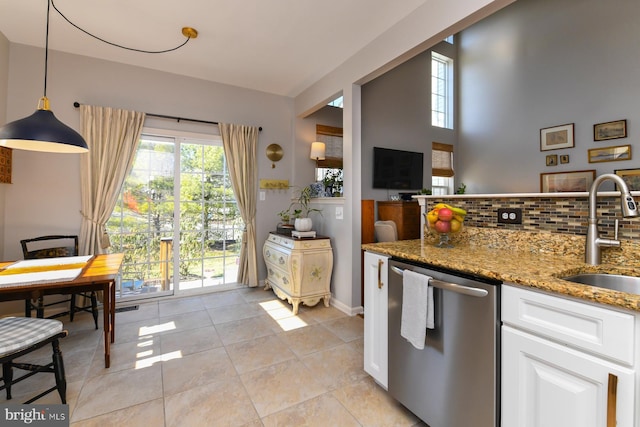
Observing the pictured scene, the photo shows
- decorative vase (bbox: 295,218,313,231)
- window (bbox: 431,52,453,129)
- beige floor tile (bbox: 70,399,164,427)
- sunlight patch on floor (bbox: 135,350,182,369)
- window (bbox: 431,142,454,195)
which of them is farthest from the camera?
window (bbox: 431,52,453,129)

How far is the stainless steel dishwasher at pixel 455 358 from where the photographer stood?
1179 millimetres

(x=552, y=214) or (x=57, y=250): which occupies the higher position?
(x=552, y=214)

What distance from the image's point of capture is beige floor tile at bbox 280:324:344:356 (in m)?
2.38

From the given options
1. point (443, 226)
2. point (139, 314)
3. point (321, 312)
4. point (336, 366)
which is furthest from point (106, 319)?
point (443, 226)

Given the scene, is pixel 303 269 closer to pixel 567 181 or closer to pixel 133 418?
Answer: pixel 133 418

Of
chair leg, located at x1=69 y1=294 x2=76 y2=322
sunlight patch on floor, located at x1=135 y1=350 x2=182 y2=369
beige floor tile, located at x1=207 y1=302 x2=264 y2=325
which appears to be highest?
chair leg, located at x1=69 y1=294 x2=76 y2=322

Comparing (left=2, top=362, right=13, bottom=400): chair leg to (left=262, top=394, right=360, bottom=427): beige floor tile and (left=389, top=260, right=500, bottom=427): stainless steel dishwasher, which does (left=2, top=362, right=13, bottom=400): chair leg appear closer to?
(left=262, top=394, right=360, bottom=427): beige floor tile

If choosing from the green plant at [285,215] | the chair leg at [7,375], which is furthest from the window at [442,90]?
the chair leg at [7,375]

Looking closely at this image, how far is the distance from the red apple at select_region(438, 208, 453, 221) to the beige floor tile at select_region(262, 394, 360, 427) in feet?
4.07

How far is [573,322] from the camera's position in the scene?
968 millimetres

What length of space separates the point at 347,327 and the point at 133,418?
1.76 meters

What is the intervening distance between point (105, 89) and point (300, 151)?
2330mm

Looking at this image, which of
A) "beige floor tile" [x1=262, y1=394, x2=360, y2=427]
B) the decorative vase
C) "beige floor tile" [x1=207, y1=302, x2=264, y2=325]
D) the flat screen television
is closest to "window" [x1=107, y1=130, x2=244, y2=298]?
"beige floor tile" [x1=207, y1=302, x2=264, y2=325]

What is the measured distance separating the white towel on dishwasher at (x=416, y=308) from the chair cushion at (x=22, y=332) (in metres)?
1.93
